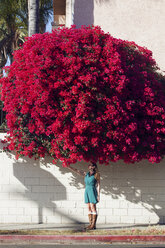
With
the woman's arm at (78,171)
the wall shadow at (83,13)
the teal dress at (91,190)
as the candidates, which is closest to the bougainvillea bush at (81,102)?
the teal dress at (91,190)

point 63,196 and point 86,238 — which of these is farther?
point 63,196

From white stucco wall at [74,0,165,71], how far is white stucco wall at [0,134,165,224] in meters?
4.58

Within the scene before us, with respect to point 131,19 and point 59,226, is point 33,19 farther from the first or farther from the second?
point 59,226

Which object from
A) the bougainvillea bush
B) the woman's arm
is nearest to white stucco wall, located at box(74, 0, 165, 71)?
the bougainvillea bush

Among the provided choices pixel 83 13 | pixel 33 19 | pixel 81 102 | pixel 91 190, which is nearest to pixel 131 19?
pixel 83 13

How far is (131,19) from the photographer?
12.9 m

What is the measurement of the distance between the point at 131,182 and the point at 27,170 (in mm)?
2974

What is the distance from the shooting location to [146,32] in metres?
12.8

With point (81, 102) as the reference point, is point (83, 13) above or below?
above

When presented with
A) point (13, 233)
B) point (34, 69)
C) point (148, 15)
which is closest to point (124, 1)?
point (148, 15)

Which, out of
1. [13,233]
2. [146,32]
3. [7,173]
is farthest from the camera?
[146,32]

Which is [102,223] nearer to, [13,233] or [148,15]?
[13,233]

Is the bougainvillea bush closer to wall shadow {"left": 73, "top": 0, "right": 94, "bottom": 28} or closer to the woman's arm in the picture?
the woman's arm

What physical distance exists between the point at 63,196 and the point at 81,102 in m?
3.10
